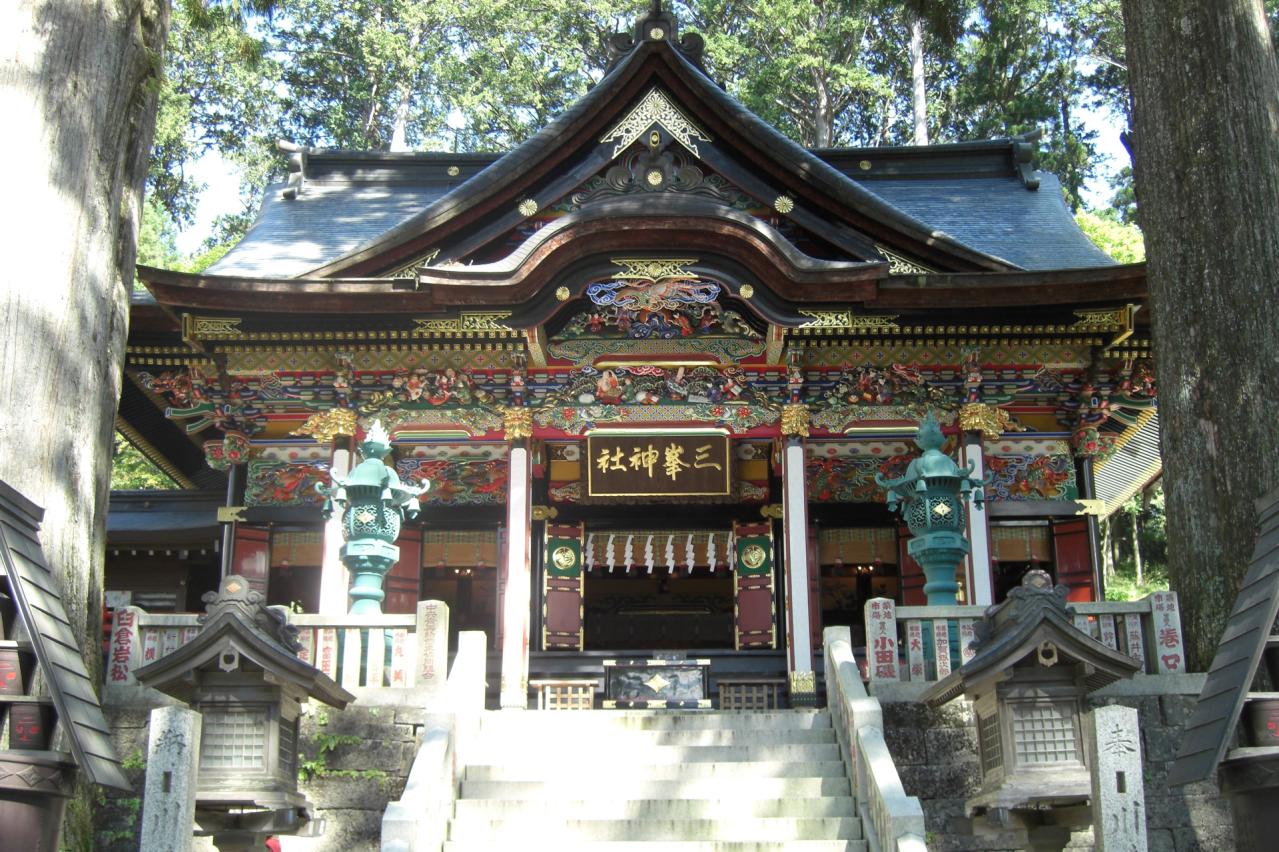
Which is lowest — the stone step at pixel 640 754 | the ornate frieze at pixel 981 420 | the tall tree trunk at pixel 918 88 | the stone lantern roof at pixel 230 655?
the stone step at pixel 640 754

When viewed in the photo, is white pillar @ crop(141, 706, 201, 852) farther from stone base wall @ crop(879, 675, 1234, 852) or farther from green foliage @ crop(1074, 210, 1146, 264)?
green foliage @ crop(1074, 210, 1146, 264)

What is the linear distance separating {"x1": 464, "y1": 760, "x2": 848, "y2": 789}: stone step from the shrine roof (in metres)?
7.18

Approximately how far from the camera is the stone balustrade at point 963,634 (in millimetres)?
8750

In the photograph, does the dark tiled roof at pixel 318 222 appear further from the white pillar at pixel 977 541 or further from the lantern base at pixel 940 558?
the lantern base at pixel 940 558

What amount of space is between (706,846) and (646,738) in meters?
1.51

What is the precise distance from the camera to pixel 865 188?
14.8 meters

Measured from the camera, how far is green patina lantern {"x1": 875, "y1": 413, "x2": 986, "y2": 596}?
9734 millimetres

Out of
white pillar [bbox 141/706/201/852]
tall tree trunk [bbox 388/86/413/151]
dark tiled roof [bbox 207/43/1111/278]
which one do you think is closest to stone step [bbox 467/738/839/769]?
white pillar [bbox 141/706/201/852]

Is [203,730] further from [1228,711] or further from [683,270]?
Answer: [683,270]

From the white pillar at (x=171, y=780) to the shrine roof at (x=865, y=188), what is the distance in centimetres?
805

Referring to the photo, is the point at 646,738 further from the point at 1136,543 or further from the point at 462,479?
the point at 1136,543

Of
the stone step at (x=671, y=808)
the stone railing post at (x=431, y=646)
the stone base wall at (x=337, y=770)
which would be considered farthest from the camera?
the stone railing post at (x=431, y=646)

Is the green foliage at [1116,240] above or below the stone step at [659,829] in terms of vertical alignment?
above

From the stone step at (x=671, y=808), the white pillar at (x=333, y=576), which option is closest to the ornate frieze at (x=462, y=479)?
the white pillar at (x=333, y=576)
